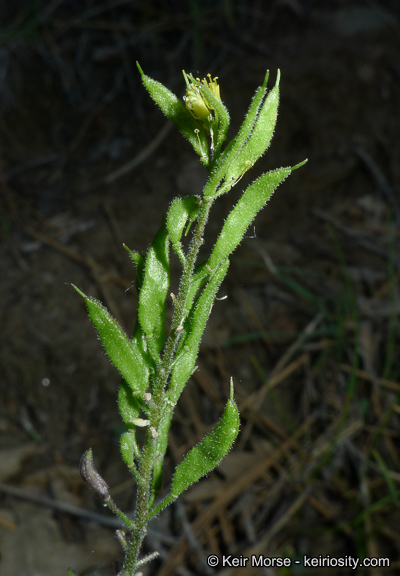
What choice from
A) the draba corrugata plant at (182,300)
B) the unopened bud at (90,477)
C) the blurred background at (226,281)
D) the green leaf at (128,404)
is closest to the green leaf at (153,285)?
the draba corrugata plant at (182,300)

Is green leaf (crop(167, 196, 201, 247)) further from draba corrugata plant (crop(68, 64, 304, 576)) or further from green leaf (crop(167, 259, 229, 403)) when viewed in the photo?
green leaf (crop(167, 259, 229, 403))

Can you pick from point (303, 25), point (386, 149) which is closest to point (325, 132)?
point (386, 149)

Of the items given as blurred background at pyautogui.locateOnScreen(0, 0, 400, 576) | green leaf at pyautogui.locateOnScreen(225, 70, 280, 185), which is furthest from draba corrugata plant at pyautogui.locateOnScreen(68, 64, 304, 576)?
blurred background at pyautogui.locateOnScreen(0, 0, 400, 576)

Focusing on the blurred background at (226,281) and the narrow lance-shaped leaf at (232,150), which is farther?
the blurred background at (226,281)

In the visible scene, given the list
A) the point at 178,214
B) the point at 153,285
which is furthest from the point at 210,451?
the point at 178,214

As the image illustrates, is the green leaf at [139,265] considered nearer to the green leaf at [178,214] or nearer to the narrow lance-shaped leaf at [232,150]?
the green leaf at [178,214]

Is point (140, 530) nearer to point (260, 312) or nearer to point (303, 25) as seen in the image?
point (260, 312)
